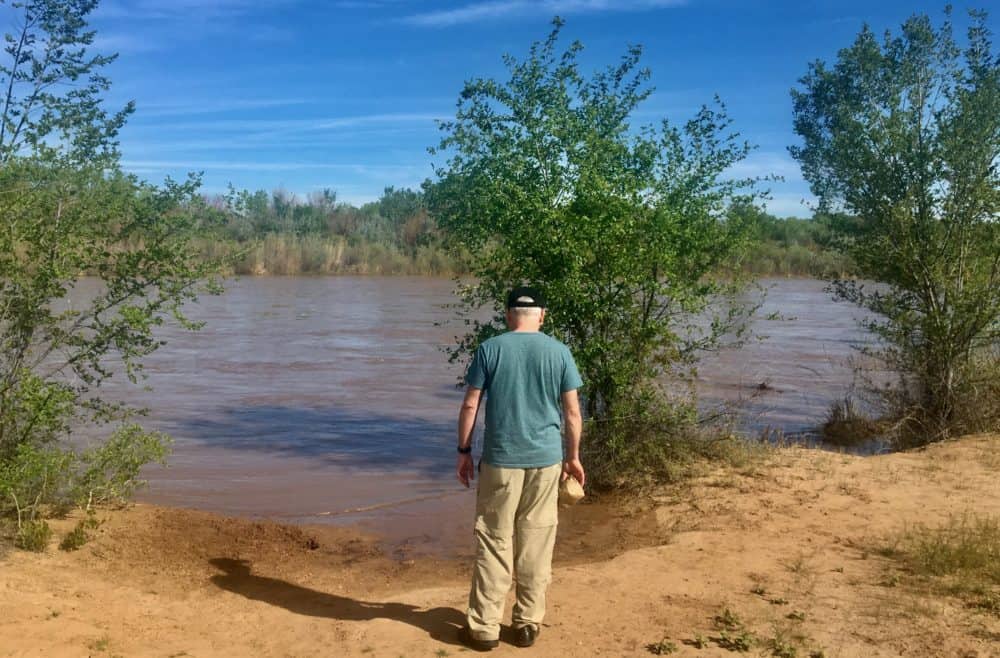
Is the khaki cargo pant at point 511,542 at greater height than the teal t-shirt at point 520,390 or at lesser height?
lesser

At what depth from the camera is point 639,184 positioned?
9.33 metres

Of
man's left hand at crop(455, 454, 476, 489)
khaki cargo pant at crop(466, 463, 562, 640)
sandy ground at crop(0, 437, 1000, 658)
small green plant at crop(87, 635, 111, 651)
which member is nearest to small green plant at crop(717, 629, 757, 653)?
sandy ground at crop(0, 437, 1000, 658)

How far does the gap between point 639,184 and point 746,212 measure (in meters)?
1.37

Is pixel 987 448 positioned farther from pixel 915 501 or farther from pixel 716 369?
pixel 716 369

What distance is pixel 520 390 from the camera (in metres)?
5.44

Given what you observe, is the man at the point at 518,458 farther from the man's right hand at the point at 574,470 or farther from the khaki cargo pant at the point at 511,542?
the man's right hand at the point at 574,470

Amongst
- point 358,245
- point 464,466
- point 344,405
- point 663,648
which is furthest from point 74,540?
point 358,245

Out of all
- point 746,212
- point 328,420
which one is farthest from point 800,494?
point 328,420

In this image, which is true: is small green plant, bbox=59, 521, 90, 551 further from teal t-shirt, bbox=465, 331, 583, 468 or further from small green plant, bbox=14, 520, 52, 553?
teal t-shirt, bbox=465, 331, 583, 468

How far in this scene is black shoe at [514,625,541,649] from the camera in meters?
5.46

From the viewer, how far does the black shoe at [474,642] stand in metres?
5.36

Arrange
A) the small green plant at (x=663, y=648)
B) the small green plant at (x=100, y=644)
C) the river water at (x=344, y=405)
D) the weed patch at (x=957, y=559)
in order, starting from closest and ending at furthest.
Result: the small green plant at (x=663, y=648)
the small green plant at (x=100, y=644)
the weed patch at (x=957, y=559)
the river water at (x=344, y=405)

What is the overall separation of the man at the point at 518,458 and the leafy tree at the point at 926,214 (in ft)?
26.5

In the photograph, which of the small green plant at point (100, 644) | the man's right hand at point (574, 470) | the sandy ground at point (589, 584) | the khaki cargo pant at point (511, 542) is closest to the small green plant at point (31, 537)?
the sandy ground at point (589, 584)
